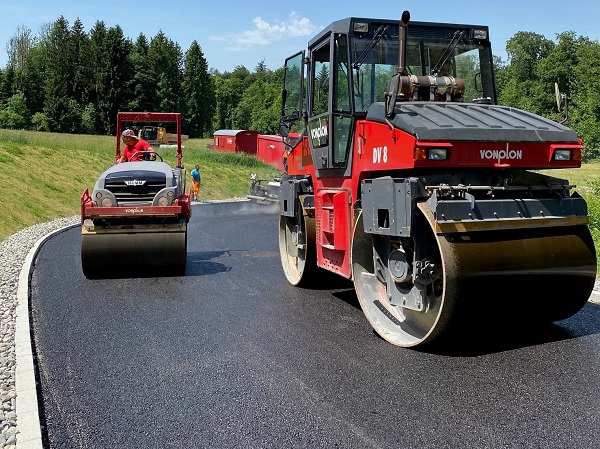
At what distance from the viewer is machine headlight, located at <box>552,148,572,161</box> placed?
5430mm

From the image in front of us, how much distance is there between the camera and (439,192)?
5.06m

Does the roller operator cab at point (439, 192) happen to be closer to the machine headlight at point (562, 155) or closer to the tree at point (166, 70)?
the machine headlight at point (562, 155)

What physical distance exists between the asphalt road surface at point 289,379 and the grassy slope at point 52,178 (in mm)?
10039

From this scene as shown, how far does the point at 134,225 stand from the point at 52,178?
16599 mm

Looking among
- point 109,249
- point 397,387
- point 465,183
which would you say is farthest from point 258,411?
point 109,249

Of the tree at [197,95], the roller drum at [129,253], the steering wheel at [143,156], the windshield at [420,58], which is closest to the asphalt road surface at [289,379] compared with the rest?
the roller drum at [129,253]

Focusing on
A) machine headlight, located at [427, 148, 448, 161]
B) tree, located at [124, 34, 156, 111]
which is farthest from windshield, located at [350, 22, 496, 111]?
tree, located at [124, 34, 156, 111]

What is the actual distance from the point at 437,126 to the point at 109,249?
213 inches

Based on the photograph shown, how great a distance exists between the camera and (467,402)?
4340 millimetres

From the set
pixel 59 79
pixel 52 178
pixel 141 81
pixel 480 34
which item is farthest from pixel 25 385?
pixel 141 81

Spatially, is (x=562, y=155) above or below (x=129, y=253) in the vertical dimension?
above

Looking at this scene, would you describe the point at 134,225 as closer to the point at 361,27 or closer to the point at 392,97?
the point at 361,27

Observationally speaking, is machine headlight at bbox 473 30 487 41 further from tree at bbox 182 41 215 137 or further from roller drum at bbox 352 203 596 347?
tree at bbox 182 41 215 137

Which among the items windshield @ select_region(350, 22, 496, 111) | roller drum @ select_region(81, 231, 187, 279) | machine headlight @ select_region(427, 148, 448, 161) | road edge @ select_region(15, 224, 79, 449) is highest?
windshield @ select_region(350, 22, 496, 111)
